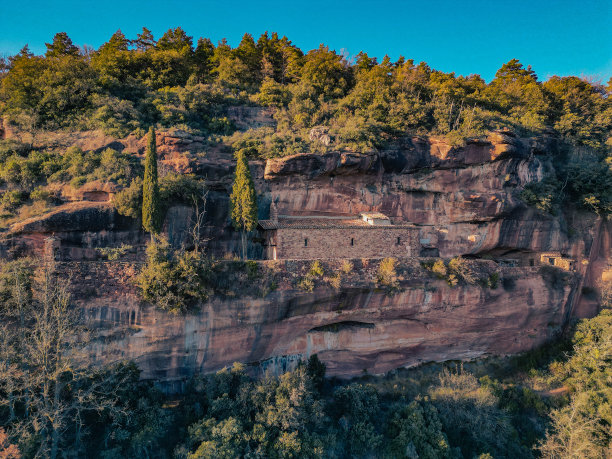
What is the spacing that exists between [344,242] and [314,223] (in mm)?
2221

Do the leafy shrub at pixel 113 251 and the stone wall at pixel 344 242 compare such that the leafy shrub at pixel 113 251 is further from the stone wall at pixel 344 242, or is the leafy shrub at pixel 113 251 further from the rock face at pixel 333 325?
the stone wall at pixel 344 242

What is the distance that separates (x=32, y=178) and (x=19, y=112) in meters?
7.30

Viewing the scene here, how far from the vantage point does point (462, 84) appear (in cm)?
2975

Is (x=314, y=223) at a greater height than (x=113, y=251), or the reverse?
(x=314, y=223)

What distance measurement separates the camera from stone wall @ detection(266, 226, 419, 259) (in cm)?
1864

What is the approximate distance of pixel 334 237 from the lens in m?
19.2

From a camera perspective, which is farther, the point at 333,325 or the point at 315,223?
the point at 315,223

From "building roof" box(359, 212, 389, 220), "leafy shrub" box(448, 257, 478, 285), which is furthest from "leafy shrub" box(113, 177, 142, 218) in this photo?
"leafy shrub" box(448, 257, 478, 285)

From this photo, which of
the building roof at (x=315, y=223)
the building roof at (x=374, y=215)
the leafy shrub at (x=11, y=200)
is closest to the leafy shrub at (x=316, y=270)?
the building roof at (x=315, y=223)

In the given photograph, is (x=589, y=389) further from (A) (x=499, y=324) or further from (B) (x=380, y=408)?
(B) (x=380, y=408)

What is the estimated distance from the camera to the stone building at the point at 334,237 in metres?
18.7

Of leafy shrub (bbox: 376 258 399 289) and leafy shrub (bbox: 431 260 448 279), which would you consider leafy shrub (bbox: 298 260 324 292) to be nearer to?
leafy shrub (bbox: 376 258 399 289)

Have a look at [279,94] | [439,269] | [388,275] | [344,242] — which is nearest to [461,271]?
[439,269]

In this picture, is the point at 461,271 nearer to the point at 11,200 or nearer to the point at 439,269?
the point at 439,269
